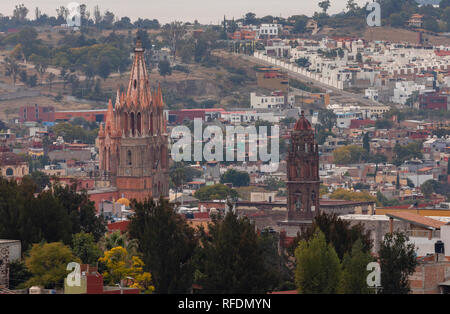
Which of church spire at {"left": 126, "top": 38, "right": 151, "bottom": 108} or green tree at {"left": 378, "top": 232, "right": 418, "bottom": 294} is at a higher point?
green tree at {"left": 378, "top": 232, "right": 418, "bottom": 294}

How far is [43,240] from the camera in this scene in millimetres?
53938

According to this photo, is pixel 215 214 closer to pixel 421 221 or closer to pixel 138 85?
pixel 421 221

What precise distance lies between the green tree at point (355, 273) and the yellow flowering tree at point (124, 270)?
5169 millimetres

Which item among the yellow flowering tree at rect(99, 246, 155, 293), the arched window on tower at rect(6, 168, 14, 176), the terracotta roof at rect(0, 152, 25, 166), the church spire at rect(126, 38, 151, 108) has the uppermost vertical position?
the yellow flowering tree at rect(99, 246, 155, 293)

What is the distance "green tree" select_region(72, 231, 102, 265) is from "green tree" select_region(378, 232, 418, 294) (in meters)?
8.19

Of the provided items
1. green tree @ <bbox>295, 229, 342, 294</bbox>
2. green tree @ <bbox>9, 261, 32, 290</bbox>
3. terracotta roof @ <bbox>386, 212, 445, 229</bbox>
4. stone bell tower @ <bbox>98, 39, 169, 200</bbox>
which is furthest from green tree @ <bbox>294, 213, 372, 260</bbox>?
stone bell tower @ <bbox>98, 39, 169, 200</bbox>

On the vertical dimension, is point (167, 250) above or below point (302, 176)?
above

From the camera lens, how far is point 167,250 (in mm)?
52562

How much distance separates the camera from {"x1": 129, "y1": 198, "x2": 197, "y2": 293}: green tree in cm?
5094

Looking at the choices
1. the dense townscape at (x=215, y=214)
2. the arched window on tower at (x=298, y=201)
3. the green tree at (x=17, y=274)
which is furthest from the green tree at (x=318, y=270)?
the arched window on tower at (x=298, y=201)

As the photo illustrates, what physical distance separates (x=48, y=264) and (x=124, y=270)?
2.74 meters

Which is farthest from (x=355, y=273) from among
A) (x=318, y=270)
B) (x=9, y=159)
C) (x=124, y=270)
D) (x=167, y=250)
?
(x=9, y=159)

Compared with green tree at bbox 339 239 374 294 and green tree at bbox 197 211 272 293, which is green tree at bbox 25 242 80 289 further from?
green tree at bbox 339 239 374 294
